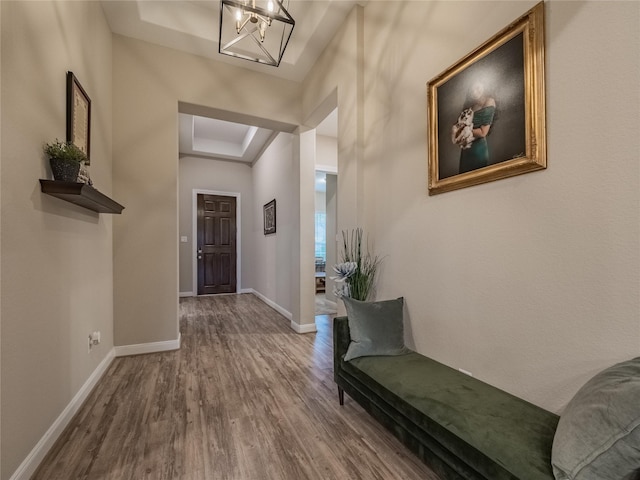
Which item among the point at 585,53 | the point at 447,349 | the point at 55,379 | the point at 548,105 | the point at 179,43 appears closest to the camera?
the point at 585,53

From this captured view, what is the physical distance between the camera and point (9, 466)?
1.32 meters

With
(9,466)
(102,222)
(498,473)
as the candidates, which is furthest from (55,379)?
(498,473)

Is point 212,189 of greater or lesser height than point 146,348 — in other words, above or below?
above

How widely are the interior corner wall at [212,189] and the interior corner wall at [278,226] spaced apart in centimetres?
42

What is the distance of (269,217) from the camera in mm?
5715

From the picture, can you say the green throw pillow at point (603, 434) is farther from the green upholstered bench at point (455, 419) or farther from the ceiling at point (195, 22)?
the ceiling at point (195, 22)

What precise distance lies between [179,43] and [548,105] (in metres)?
3.61

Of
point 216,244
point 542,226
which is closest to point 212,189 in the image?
point 216,244

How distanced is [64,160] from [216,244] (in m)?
5.27

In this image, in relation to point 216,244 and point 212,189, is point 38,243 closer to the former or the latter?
point 216,244

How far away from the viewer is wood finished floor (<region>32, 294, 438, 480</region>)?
152cm

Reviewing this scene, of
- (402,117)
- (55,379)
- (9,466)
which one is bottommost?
(9,466)

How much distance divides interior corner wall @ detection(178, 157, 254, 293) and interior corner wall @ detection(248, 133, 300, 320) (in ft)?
1.36

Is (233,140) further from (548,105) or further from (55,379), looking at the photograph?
(548,105)
